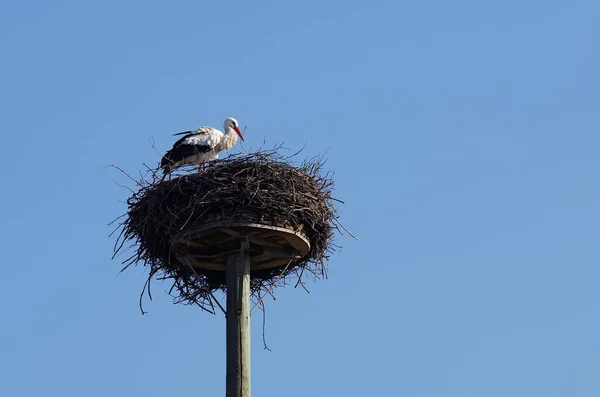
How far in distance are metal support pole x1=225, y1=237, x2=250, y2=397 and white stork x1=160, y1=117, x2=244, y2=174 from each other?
3461mm

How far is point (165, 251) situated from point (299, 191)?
1.69 meters

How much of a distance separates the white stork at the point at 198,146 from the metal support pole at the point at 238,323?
346 cm

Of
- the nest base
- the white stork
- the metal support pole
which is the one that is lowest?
the metal support pole

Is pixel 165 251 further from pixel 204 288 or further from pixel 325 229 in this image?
pixel 325 229

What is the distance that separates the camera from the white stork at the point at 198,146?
1558cm

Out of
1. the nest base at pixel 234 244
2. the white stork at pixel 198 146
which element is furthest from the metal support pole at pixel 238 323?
the white stork at pixel 198 146

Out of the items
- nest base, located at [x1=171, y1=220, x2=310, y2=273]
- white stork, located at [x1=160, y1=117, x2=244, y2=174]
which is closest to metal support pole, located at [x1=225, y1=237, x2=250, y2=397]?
nest base, located at [x1=171, y1=220, x2=310, y2=273]

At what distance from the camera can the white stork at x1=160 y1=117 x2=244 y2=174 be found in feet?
51.1

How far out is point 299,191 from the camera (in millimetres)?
12180

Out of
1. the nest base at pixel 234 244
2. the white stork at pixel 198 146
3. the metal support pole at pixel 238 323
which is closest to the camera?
the metal support pole at pixel 238 323

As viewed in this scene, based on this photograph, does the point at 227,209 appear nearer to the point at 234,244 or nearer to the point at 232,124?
the point at 234,244

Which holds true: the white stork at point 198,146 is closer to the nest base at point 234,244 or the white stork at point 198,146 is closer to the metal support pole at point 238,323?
the nest base at point 234,244

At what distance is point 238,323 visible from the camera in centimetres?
1124

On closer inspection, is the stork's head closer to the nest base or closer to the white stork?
the white stork
